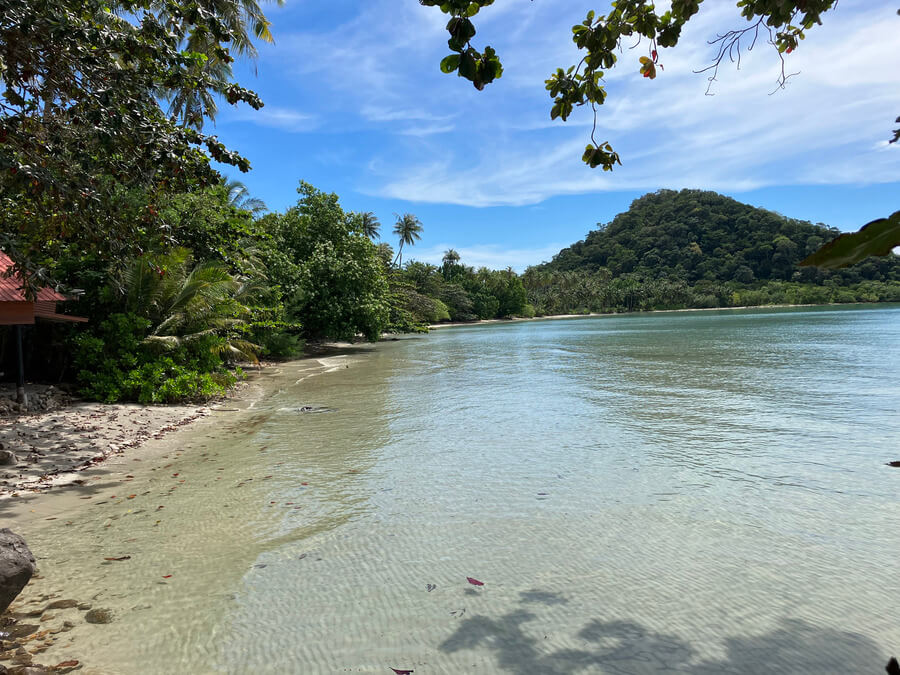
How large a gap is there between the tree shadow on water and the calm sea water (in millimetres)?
13

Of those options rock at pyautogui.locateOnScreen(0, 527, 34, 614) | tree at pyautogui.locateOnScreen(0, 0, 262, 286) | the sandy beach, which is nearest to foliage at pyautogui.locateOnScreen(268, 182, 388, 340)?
the sandy beach

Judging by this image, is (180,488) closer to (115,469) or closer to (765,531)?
(115,469)

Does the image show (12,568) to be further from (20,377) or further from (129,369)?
(129,369)

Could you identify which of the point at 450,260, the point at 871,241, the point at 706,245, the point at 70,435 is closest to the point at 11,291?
the point at 70,435

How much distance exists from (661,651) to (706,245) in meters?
135

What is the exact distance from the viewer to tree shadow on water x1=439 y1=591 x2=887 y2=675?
2688mm

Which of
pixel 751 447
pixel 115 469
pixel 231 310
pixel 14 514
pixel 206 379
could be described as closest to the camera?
pixel 14 514

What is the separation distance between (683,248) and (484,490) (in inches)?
5216

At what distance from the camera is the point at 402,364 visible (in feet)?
71.3

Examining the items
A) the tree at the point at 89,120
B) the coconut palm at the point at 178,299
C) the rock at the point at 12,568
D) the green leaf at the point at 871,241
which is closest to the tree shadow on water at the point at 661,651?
the green leaf at the point at 871,241

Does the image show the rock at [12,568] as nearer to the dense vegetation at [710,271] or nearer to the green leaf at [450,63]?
the green leaf at [450,63]

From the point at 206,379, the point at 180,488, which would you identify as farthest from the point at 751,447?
the point at 206,379

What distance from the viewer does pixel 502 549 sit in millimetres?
4242

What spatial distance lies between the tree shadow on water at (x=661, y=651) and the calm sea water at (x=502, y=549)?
0.01 metres
